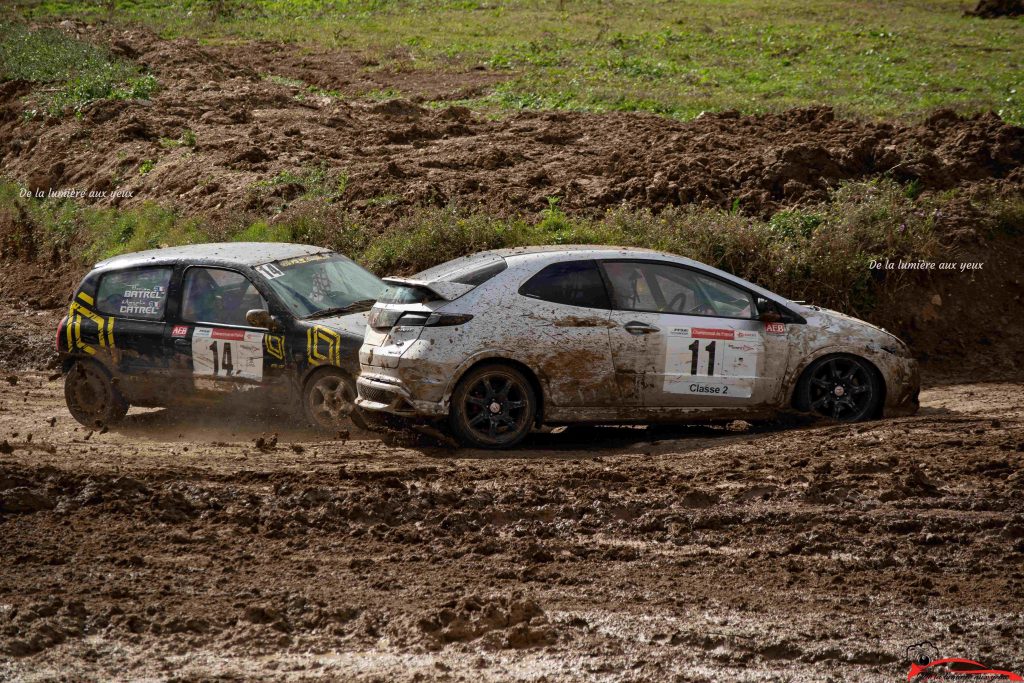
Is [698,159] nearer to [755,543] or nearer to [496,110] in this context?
[496,110]

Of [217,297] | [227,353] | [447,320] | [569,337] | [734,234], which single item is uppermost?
[734,234]

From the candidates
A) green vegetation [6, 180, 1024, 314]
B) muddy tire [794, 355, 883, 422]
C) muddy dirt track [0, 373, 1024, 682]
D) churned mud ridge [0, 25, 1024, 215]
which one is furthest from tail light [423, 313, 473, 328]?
churned mud ridge [0, 25, 1024, 215]

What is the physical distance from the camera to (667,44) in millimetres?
31109

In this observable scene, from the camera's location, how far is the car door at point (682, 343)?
941 centimetres

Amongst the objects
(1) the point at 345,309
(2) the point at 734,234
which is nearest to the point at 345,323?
(1) the point at 345,309

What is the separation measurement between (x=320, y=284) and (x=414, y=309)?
2003mm

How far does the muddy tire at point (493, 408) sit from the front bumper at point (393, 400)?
0.17 meters

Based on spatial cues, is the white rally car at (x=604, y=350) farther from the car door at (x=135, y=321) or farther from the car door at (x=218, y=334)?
the car door at (x=135, y=321)

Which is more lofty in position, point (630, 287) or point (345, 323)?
point (630, 287)

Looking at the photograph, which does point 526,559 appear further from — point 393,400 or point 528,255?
point 528,255

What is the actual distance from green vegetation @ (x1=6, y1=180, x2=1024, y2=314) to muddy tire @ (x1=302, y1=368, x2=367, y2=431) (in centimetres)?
415

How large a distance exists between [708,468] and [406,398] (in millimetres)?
2478

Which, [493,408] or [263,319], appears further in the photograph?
[263,319]

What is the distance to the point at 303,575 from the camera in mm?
6371
